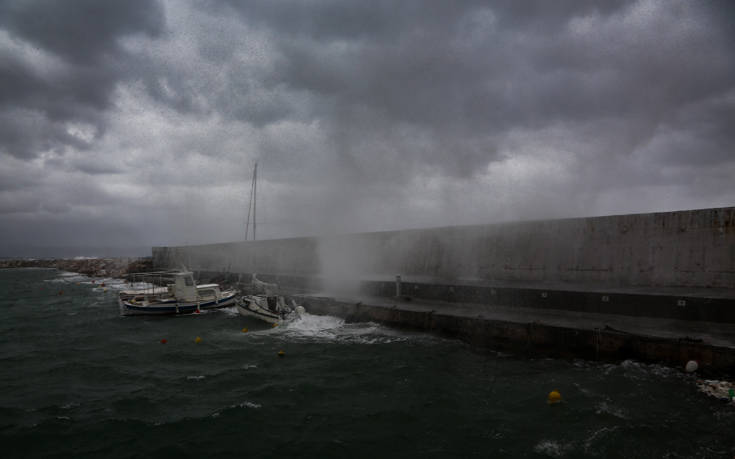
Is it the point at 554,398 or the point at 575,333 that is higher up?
the point at 575,333

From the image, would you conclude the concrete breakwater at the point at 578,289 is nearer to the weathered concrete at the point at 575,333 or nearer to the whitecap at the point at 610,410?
the weathered concrete at the point at 575,333

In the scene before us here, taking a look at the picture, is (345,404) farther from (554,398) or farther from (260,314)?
(260,314)

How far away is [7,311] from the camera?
1094 inches

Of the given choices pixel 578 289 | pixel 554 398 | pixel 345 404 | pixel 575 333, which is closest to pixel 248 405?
pixel 345 404

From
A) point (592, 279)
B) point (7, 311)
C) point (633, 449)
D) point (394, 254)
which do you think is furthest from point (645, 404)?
point (7, 311)

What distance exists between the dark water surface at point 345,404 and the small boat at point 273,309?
367 centimetres

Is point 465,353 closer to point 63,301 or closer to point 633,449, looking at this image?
point 633,449

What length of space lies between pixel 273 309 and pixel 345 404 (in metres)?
11.8

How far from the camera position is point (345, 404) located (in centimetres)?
1003

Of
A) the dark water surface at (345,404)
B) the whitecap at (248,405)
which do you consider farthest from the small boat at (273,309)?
the whitecap at (248,405)

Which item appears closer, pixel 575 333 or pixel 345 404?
pixel 345 404

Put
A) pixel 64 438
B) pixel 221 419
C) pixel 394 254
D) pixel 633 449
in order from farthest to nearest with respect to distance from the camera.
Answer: pixel 394 254, pixel 221 419, pixel 64 438, pixel 633 449

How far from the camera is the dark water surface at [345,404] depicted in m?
7.86

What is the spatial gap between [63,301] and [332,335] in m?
28.8
